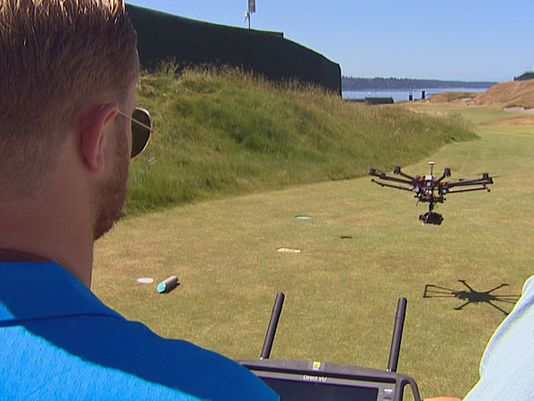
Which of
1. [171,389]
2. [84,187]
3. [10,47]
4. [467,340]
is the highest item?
[10,47]

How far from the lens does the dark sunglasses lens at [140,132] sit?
1.03 metres

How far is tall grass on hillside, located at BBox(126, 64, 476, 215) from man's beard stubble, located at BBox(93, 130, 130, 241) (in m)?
7.65

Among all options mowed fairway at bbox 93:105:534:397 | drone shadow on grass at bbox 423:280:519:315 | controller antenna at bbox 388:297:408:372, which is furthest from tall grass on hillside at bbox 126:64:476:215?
controller antenna at bbox 388:297:408:372

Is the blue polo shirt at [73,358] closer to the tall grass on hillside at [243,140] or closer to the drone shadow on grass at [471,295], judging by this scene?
the drone shadow on grass at [471,295]

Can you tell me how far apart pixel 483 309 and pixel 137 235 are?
150 inches

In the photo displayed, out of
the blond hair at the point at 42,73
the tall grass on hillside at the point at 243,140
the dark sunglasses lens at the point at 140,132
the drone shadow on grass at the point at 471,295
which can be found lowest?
the drone shadow on grass at the point at 471,295

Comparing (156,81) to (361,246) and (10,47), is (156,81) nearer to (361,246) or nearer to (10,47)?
(361,246)

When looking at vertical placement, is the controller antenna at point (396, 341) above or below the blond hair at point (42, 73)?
below

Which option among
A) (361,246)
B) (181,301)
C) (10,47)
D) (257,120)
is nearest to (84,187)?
(10,47)

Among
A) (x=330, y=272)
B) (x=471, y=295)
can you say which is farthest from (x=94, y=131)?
(x=330, y=272)

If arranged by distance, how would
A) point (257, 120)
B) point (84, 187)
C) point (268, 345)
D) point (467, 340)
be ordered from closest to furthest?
point (84, 187)
point (268, 345)
point (467, 340)
point (257, 120)

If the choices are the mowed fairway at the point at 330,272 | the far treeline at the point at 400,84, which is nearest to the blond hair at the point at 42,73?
the mowed fairway at the point at 330,272

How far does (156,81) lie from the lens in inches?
543

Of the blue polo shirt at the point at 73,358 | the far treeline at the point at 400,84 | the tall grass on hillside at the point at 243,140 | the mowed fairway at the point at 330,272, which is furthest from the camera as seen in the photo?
the far treeline at the point at 400,84
